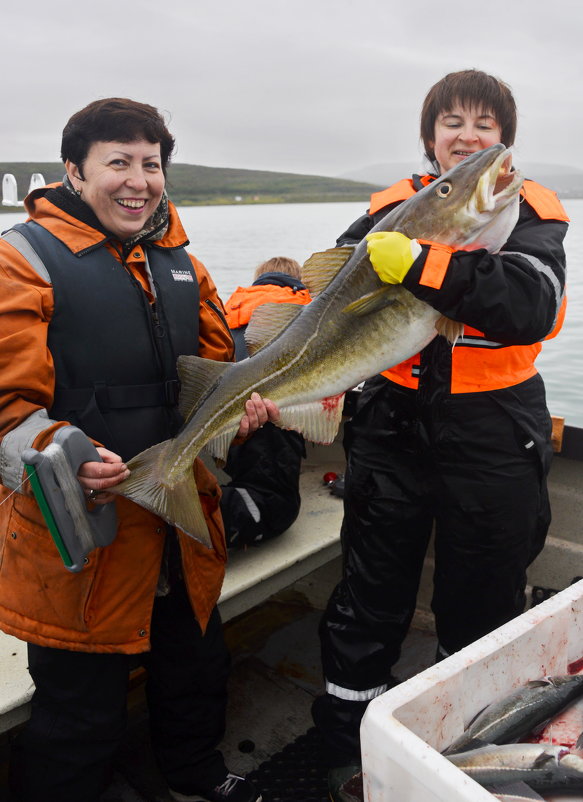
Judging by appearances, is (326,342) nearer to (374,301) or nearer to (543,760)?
(374,301)

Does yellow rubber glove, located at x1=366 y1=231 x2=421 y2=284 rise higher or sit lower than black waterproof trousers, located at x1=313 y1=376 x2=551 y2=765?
higher

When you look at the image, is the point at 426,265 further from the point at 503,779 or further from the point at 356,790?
the point at 356,790

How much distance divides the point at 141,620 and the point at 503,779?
151 cm

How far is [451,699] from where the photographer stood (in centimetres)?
182

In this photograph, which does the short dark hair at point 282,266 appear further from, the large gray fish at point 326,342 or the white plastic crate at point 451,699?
the white plastic crate at point 451,699

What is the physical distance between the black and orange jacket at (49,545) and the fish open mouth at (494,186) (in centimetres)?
133

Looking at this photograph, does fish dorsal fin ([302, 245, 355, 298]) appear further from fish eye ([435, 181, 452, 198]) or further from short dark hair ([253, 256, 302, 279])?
short dark hair ([253, 256, 302, 279])

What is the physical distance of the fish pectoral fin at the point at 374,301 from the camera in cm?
254

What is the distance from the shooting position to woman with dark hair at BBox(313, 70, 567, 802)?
284 centimetres

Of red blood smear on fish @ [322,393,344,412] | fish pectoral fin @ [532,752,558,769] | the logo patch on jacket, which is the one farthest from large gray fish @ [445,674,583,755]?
the logo patch on jacket

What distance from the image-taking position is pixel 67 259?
103 inches

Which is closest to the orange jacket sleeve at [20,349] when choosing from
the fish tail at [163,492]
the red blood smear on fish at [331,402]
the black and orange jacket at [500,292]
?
the fish tail at [163,492]

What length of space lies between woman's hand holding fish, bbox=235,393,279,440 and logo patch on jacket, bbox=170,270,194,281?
60cm

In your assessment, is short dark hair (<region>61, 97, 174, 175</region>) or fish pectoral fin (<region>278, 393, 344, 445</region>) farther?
fish pectoral fin (<region>278, 393, 344, 445</region>)
